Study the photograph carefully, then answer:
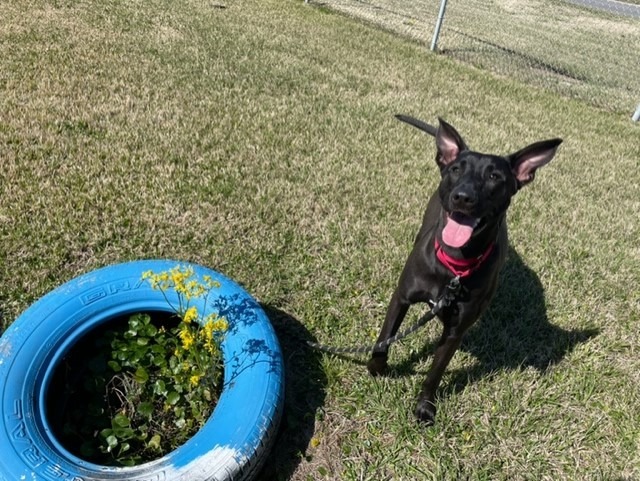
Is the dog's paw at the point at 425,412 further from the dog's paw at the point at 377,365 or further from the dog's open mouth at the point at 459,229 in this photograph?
the dog's open mouth at the point at 459,229

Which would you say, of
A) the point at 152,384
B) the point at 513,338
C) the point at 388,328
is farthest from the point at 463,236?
the point at 152,384

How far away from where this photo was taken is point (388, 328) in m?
2.79

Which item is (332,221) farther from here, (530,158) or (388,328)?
(530,158)

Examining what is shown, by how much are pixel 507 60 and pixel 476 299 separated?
9048 mm

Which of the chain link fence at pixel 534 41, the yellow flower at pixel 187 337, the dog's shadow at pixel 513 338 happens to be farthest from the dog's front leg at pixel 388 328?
the chain link fence at pixel 534 41

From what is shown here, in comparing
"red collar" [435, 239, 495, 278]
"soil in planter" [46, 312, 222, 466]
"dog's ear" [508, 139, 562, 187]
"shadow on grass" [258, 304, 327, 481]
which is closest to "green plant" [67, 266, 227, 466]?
"soil in planter" [46, 312, 222, 466]

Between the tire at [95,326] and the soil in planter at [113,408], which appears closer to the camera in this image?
the tire at [95,326]

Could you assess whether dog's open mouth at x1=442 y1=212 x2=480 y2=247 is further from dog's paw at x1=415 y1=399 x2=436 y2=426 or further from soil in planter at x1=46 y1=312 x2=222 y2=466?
soil in planter at x1=46 y1=312 x2=222 y2=466

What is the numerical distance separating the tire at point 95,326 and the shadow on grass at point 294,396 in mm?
270

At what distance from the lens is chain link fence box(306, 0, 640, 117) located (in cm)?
952

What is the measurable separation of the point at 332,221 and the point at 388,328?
5.00ft

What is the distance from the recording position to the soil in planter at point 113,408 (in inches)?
90.1

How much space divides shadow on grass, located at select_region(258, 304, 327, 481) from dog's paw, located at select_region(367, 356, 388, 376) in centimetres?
27

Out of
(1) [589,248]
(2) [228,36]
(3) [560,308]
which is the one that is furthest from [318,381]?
(2) [228,36]
